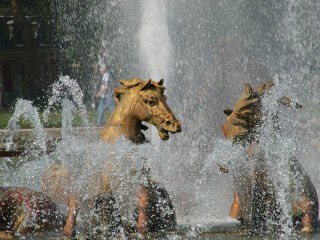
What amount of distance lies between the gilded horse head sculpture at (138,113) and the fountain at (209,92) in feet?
0.47

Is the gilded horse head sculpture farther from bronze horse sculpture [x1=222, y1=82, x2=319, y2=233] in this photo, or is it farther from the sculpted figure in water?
bronze horse sculpture [x1=222, y1=82, x2=319, y2=233]

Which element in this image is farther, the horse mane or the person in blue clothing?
the person in blue clothing

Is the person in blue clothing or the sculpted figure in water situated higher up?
the person in blue clothing

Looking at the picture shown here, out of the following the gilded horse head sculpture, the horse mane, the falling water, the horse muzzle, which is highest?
the falling water

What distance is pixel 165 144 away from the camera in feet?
44.0

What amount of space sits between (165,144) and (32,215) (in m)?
4.80

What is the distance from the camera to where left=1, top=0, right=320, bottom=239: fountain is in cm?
896

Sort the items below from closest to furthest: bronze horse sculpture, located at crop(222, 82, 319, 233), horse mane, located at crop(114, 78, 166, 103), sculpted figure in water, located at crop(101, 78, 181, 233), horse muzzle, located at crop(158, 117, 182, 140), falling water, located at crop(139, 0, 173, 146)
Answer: sculpted figure in water, located at crop(101, 78, 181, 233), horse muzzle, located at crop(158, 117, 182, 140), horse mane, located at crop(114, 78, 166, 103), bronze horse sculpture, located at crop(222, 82, 319, 233), falling water, located at crop(139, 0, 173, 146)

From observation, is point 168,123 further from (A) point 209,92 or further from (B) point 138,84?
(A) point 209,92

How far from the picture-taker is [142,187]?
8.38 metres

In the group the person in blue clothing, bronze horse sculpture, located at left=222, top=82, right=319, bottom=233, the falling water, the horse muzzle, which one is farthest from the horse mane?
the person in blue clothing

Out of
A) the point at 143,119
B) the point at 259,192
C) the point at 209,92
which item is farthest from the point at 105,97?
the point at 143,119

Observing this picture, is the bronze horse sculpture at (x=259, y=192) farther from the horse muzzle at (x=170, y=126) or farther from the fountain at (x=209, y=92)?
the horse muzzle at (x=170, y=126)

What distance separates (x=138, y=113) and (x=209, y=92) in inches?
297
